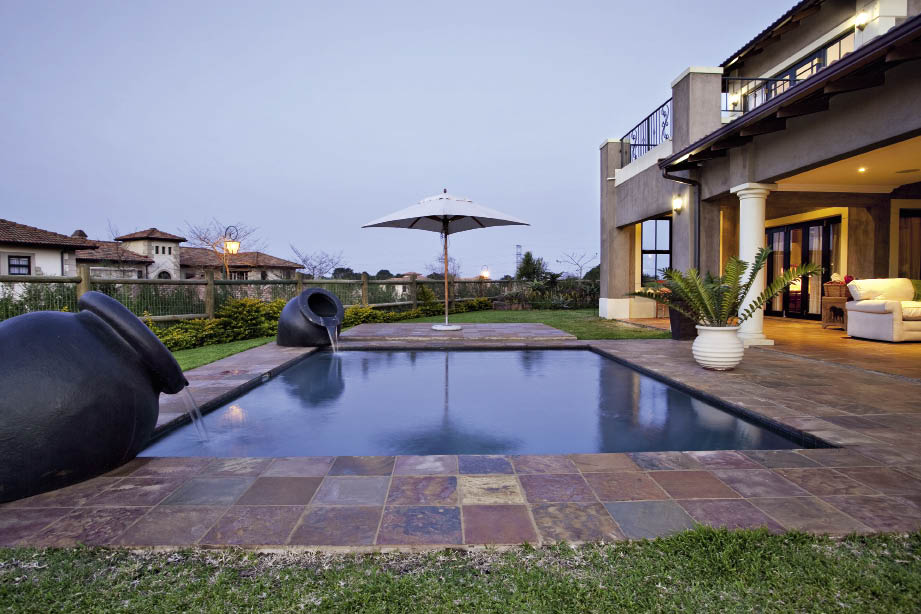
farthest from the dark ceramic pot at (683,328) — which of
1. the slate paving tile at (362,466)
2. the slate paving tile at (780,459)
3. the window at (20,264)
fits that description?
the window at (20,264)

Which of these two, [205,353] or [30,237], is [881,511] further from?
[30,237]

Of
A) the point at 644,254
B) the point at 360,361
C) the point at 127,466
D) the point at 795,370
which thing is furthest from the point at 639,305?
the point at 127,466

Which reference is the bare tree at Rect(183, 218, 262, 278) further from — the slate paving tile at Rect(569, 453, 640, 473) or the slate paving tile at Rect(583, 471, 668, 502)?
the slate paving tile at Rect(583, 471, 668, 502)

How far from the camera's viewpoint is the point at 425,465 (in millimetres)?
3072

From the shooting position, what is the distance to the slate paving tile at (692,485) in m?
2.55

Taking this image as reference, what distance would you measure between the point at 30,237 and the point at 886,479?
106ft

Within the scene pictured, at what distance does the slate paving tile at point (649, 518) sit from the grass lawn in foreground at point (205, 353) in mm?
6183

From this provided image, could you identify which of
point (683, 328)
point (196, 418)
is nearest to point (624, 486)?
point (196, 418)

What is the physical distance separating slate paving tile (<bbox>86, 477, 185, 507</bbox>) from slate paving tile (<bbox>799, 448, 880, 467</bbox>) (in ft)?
12.6

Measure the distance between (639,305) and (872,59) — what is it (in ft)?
32.0

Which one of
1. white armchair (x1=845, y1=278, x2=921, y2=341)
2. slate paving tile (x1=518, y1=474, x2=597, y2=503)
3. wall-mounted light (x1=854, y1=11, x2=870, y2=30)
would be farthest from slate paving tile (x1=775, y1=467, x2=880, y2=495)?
wall-mounted light (x1=854, y1=11, x2=870, y2=30)

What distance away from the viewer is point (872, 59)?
446 cm

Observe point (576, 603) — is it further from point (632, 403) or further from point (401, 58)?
point (401, 58)

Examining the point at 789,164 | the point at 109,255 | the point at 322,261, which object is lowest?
the point at 789,164
